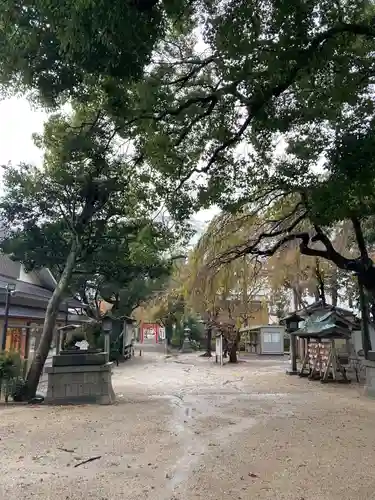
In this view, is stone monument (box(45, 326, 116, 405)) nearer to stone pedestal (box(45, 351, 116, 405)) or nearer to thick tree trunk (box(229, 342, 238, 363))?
stone pedestal (box(45, 351, 116, 405))

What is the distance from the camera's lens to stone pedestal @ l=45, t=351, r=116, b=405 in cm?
888

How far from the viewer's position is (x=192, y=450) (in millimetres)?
5105

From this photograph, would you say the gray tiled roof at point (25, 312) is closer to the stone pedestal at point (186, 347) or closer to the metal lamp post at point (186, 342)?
the stone pedestal at point (186, 347)

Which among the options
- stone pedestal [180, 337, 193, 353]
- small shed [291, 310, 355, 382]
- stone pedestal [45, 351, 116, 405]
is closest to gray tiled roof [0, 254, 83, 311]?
stone pedestal [45, 351, 116, 405]

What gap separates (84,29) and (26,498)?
407 centimetres

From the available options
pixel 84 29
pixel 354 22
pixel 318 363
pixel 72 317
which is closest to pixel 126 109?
pixel 84 29

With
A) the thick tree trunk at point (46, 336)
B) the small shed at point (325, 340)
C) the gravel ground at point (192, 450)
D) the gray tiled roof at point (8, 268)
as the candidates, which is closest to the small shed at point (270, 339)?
the small shed at point (325, 340)

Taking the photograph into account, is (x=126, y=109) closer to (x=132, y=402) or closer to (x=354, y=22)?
(x=354, y=22)

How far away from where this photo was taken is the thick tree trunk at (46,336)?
9117mm

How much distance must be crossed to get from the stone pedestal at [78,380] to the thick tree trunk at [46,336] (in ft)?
1.16

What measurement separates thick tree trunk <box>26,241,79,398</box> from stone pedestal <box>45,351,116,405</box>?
1.16 ft

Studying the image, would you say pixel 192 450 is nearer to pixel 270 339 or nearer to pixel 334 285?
pixel 334 285

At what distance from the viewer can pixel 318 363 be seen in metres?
14.0

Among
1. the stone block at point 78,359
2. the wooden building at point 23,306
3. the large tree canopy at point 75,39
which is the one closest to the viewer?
the large tree canopy at point 75,39
